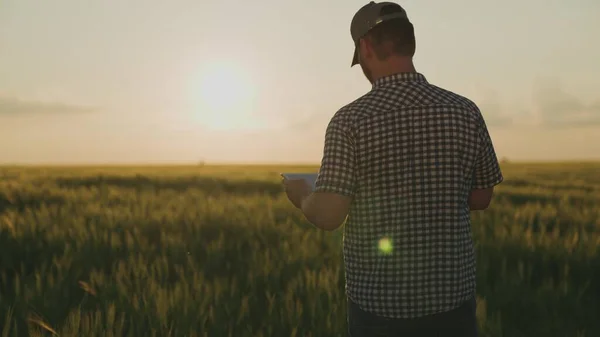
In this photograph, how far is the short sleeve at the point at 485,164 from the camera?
227 centimetres

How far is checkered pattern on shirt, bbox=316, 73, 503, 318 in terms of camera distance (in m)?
2.10

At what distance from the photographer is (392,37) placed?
2.13 metres

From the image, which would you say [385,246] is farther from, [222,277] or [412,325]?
[222,277]

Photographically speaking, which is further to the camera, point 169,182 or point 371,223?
point 169,182

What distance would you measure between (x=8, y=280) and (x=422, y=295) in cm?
380

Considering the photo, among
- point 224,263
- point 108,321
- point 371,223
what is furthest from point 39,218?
point 371,223

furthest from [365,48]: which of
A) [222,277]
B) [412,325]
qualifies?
[222,277]

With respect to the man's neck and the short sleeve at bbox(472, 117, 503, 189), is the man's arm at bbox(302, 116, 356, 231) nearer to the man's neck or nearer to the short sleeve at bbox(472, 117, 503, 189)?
the man's neck

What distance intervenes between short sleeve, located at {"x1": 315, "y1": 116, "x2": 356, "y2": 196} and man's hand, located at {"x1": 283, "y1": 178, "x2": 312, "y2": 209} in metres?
0.16

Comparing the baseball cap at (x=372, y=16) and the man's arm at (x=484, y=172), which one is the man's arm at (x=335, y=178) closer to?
the baseball cap at (x=372, y=16)

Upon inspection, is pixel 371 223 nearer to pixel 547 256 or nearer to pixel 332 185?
pixel 332 185

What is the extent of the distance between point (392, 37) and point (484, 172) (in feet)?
2.12

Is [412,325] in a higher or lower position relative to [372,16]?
lower

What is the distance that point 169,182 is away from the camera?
1574 cm
